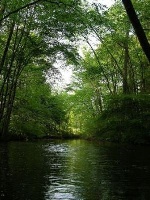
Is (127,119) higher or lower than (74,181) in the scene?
higher

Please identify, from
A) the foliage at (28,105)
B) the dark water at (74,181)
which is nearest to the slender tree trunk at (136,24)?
the dark water at (74,181)

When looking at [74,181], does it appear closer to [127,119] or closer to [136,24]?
[136,24]

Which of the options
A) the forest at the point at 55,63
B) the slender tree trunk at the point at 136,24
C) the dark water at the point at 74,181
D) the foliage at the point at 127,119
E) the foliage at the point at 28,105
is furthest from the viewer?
the foliage at the point at 28,105

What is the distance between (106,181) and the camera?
8.81 meters

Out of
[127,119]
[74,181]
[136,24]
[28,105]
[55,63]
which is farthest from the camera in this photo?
[28,105]

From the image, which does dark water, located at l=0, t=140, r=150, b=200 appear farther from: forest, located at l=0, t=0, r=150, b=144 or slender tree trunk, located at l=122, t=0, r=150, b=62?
forest, located at l=0, t=0, r=150, b=144

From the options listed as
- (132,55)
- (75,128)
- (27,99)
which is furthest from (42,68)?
(75,128)

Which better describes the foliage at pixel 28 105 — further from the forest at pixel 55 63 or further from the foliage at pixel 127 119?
the foliage at pixel 127 119

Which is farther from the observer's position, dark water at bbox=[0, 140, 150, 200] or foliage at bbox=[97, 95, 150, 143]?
foliage at bbox=[97, 95, 150, 143]

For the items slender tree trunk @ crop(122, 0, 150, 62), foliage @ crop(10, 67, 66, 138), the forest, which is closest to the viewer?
slender tree trunk @ crop(122, 0, 150, 62)

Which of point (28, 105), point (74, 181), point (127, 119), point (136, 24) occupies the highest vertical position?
point (28, 105)

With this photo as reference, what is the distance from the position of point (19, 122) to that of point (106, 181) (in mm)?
20535

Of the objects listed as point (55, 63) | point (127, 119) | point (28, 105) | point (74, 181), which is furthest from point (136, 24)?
point (28, 105)

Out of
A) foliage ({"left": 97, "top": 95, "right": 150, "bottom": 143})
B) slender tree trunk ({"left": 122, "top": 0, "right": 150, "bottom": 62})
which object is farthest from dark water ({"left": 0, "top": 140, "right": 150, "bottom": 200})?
foliage ({"left": 97, "top": 95, "right": 150, "bottom": 143})
